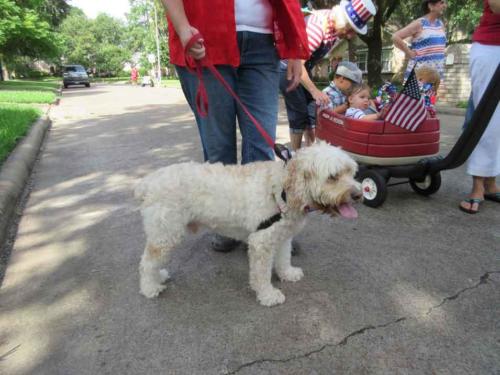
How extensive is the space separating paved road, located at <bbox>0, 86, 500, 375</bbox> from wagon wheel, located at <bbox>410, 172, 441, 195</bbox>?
14cm

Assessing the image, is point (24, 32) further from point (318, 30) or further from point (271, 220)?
point (271, 220)

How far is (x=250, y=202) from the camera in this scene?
2.36 metres

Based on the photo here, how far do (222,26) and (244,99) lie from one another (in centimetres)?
57

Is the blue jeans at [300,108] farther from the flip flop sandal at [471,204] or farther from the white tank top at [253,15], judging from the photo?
the flip flop sandal at [471,204]

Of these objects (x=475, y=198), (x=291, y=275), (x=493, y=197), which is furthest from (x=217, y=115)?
(x=493, y=197)

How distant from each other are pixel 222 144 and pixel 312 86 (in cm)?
150

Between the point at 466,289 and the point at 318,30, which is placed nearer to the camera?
the point at 466,289

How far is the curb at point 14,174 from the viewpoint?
11.8 ft

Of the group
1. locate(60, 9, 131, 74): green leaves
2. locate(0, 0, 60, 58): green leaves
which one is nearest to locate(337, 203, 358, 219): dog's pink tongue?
locate(0, 0, 60, 58): green leaves

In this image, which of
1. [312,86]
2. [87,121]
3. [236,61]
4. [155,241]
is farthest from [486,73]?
[87,121]

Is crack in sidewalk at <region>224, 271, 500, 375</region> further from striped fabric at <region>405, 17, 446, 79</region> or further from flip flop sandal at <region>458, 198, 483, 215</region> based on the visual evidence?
striped fabric at <region>405, 17, 446, 79</region>

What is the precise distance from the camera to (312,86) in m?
3.89

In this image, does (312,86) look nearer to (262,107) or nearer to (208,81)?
(262,107)

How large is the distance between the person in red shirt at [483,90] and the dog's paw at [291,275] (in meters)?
2.07
